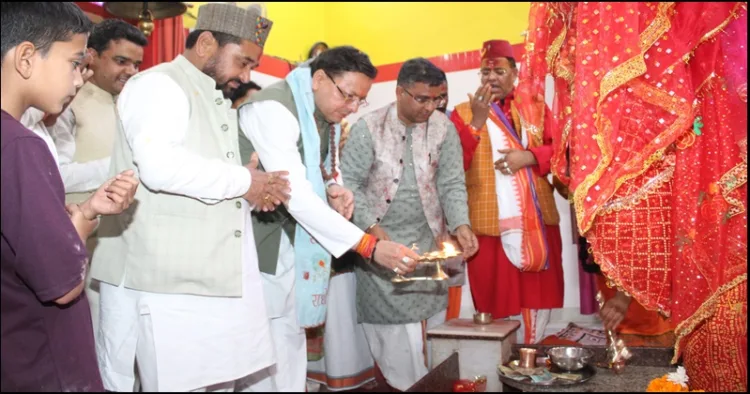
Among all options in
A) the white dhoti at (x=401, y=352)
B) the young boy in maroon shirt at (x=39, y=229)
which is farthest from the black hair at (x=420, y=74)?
the young boy in maroon shirt at (x=39, y=229)

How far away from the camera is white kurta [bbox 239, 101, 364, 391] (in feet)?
8.31

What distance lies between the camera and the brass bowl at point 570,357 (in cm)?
292

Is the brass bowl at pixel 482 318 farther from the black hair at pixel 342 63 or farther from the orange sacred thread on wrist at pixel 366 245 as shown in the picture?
the black hair at pixel 342 63

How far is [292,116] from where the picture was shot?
8.52ft

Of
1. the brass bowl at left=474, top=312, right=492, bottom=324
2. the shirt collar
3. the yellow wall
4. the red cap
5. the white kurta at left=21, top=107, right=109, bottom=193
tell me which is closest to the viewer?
the shirt collar

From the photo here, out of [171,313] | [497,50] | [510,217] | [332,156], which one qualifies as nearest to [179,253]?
[171,313]

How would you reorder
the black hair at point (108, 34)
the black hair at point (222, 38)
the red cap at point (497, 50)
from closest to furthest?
the black hair at point (222, 38), the black hair at point (108, 34), the red cap at point (497, 50)

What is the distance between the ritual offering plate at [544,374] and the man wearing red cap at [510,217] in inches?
23.5

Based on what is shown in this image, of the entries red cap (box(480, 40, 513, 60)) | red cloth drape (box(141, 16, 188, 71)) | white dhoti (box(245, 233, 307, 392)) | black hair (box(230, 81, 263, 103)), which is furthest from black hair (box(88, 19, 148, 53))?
red cap (box(480, 40, 513, 60))

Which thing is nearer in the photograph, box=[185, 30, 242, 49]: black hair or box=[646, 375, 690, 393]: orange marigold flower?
box=[646, 375, 690, 393]: orange marigold flower

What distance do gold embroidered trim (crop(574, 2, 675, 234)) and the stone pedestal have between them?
1306 millimetres

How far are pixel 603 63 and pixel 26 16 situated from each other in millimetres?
1552

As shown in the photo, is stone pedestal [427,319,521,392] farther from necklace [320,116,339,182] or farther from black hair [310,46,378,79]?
black hair [310,46,378,79]

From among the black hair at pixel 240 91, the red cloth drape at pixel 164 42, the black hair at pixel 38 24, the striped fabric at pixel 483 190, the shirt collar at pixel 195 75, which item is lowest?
the striped fabric at pixel 483 190
